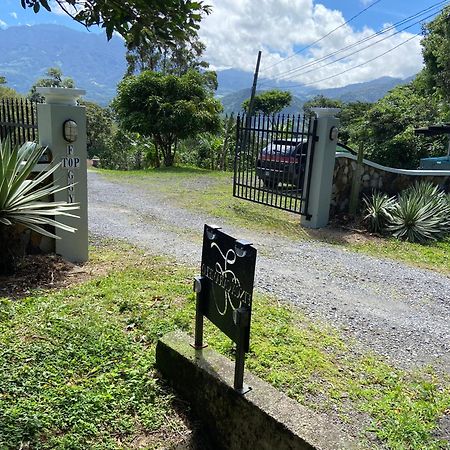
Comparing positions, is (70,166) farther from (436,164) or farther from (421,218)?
(436,164)

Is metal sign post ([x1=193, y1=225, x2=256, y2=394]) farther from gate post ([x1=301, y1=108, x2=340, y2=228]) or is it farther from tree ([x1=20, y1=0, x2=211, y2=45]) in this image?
gate post ([x1=301, y1=108, x2=340, y2=228])

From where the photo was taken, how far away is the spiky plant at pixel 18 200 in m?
4.27

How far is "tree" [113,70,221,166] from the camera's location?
51.0 feet

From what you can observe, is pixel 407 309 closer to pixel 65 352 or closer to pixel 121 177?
pixel 65 352

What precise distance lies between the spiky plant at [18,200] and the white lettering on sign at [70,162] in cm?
29

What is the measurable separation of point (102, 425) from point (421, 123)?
19.8 meters

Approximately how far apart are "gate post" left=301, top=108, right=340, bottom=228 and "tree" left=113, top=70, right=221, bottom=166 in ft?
27.4

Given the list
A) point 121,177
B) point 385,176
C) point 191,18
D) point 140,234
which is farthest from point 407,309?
point 121,177

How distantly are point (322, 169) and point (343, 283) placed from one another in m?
3.41

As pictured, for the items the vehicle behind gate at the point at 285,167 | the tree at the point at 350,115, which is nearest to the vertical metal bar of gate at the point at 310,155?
the vehicle behind gate at the point at 285,167

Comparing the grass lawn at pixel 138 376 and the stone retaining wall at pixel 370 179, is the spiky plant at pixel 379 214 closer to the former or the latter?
the stone retaining wall at pixel 370 179

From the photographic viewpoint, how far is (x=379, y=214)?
813 centimetres

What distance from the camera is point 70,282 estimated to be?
4555 mm

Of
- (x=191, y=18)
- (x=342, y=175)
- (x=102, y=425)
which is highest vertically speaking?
(x=191, y=18)
